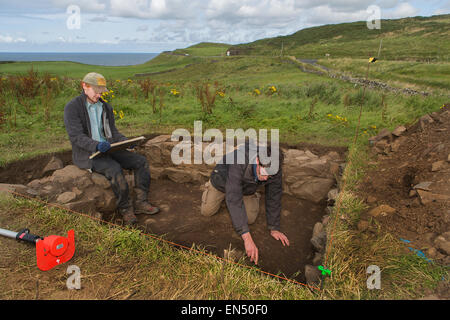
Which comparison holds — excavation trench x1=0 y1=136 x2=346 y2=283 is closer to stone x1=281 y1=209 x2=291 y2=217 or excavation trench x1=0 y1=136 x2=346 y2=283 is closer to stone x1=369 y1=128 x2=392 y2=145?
stone x1=281 y1=209 x2=291 y2=217

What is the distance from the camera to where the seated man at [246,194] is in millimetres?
3104

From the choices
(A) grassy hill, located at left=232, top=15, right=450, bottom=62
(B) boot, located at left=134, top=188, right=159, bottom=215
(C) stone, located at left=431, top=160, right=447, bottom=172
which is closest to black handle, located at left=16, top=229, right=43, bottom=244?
(B) boot, located at left=134, top=188, right=159, bottom=215

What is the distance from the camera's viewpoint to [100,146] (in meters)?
3.87

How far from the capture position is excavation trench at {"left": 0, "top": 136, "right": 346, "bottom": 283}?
3.43 meters

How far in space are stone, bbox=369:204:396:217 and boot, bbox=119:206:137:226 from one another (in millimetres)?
3320

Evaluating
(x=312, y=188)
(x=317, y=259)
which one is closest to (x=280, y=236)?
(x=317, y=259)

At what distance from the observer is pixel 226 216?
419cm

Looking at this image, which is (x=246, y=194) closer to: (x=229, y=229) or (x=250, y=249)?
(x=229, y=229)

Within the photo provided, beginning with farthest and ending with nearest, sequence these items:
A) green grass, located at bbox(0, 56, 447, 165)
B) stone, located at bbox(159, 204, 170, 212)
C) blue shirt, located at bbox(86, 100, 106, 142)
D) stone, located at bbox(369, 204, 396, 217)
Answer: green grass, located at bbox(0, 56, 447, 165) < stone, located at bbox(159, 204, 170, 212) < blue shirt, located at bbox(86, 100, 106, 142) < stone, located at bbox(369, 204, 396, 217)

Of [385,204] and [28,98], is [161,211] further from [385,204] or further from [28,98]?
[28,98]

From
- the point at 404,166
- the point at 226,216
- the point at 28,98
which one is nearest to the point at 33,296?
the point at 226,216
